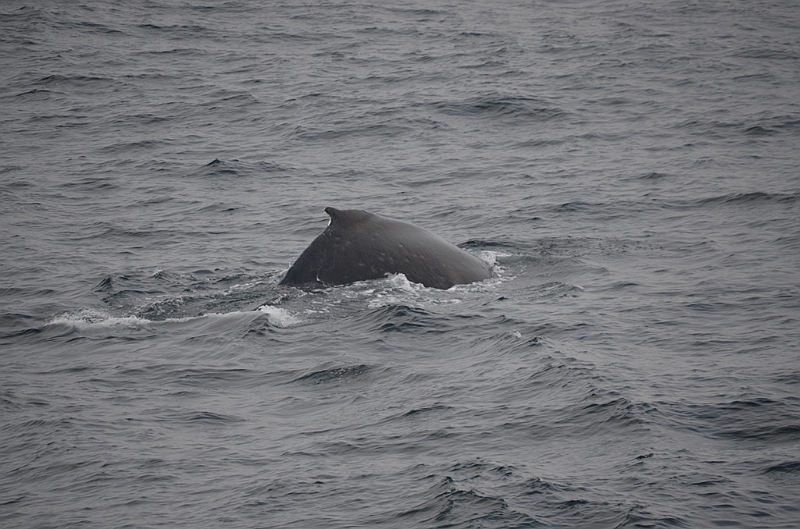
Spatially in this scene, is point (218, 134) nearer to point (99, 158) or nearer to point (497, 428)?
point (99, 158)

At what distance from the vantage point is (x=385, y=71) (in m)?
36.9

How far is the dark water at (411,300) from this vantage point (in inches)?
384

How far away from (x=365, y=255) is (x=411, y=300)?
859mm

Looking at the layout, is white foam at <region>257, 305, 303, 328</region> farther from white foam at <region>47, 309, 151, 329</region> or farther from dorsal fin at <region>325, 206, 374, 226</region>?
white foam at <region>47, 309, 151, 329</region>

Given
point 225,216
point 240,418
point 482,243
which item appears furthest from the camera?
point 225,216

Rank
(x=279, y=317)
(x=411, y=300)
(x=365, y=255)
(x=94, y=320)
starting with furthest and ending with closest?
1. (x=94, y=320)
2. (x=365, y=255)
3. (x=411, y=300)
4. (x=279, y=317)

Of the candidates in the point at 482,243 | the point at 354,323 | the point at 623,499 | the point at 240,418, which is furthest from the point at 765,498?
the point at 482,243

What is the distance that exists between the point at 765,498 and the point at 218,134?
2219 cm

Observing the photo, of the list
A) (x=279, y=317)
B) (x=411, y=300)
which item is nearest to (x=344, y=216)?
(x=411, y=300)

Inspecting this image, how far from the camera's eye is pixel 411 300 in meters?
14.5

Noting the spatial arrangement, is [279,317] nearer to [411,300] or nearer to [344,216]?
[344,216]

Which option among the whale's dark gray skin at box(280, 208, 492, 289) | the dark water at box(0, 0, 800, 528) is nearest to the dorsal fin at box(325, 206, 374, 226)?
the whale's dark gray skin at box(280, 208, 492, 289)

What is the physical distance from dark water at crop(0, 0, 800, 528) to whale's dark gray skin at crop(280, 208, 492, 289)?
0.27m

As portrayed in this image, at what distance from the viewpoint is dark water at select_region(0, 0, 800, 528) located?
9.75 m
